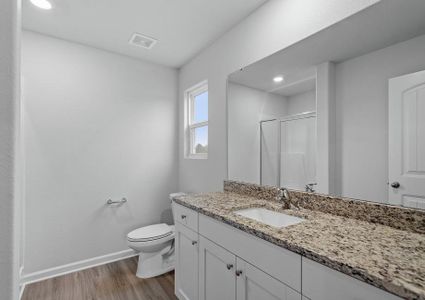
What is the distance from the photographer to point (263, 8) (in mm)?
1733

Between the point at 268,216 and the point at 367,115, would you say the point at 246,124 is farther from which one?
the point at 367,115

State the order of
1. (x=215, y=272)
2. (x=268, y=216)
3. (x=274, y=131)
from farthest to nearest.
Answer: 1. (x=274, y=131)
2. (x=268, y=216)
3. (x=215, y=272)

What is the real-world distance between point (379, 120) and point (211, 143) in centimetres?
153

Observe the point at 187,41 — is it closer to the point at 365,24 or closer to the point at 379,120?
the point at 365,24

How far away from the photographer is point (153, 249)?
2182 millimetres

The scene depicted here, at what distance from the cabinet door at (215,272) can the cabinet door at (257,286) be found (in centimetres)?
6

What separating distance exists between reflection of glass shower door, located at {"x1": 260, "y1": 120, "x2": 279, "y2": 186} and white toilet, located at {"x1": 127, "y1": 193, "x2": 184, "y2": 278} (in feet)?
4.00

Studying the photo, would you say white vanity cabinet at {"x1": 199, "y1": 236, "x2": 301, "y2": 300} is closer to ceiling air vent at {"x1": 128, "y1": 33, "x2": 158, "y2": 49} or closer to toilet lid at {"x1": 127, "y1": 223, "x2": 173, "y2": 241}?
toilet lid at {"x1": 127, "y1": 223, "x2": 173, "y2": 241}

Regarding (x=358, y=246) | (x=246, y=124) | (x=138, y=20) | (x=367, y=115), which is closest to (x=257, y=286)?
(x=358, y=246)

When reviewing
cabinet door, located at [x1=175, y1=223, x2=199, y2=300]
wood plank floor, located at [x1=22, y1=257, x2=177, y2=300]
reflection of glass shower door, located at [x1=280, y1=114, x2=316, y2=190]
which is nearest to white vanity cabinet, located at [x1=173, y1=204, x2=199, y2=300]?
cabinet door, located at [x1=175, y1=223, x2=199, y2=300]

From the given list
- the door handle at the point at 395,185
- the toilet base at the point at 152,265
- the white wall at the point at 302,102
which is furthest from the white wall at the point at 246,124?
the toilet base at the point at 152,265

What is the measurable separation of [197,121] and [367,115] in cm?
197

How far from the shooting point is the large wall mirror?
3.34 feet

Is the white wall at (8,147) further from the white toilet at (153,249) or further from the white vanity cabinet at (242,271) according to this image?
the white toilet at (153,249)
